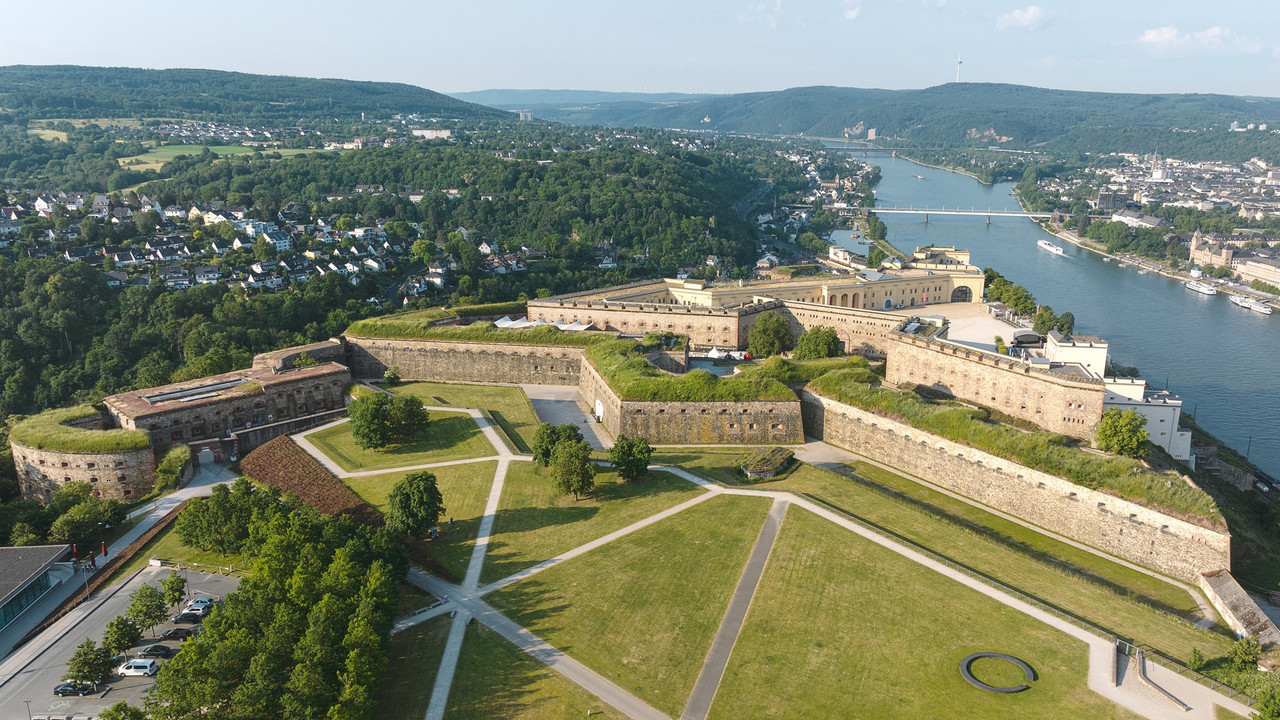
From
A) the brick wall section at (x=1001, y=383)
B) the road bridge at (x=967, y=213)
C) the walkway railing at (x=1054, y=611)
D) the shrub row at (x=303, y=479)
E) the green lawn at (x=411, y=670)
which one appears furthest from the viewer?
the road bridge at (x=967, y=213)

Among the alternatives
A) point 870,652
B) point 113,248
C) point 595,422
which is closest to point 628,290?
point 595,422

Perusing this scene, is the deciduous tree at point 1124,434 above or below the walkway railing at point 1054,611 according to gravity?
above

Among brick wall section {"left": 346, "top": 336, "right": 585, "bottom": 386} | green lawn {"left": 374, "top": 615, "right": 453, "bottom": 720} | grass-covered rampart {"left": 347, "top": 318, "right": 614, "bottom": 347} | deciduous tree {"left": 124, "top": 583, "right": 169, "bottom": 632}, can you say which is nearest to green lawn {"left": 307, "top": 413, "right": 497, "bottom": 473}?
brick wall section {"left": 346, "top": 336, "right": 585, "bottom": 386}

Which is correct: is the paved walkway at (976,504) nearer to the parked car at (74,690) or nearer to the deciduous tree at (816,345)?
the deciduous tree at (816,345)

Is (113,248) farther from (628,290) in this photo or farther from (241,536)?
(241,536)

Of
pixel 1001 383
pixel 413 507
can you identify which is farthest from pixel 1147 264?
pixel 413 507

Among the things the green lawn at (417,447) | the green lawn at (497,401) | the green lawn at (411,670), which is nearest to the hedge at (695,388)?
the green lawn at (497,401)

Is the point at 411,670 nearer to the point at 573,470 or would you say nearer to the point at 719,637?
the point at 719,637
